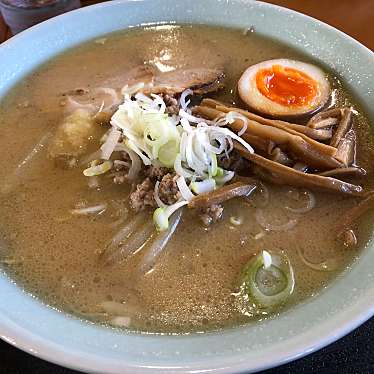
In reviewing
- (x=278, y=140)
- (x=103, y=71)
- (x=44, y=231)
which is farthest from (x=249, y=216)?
(x=103, y=71)

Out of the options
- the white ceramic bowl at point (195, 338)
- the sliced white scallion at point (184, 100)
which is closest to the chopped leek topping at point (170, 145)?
the sliced white scallion at point (184, 100)

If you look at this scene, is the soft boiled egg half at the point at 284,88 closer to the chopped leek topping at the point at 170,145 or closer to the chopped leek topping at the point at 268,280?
the chopped leek topping at the point at 170,145

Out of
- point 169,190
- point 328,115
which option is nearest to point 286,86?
point 328,115

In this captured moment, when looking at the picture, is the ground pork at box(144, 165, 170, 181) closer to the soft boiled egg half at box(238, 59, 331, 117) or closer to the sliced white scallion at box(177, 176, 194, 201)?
the sliced white scallion at box(177, 176, 194, 201)

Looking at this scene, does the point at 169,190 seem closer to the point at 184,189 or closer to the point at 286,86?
the point at 184,189

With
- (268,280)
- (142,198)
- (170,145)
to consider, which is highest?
(170,145)

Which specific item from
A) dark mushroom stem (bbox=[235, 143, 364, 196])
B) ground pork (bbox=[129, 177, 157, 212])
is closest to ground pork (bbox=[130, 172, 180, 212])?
ground pork (bbox=[129, 177, 157, 212])

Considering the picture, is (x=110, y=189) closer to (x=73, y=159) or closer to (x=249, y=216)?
(x=73, y=159)
